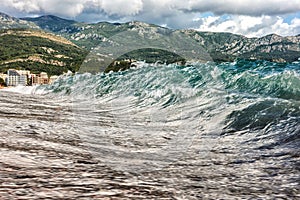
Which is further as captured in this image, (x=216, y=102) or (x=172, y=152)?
(x=216, y=102)

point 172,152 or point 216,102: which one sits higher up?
point 216,102

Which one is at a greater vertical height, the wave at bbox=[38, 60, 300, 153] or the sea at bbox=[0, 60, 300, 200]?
the wave at bbox=[38, 60, 300, 153]

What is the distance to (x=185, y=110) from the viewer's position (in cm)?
1352

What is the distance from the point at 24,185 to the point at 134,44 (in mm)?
8849

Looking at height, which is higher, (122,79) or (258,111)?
(122,79)

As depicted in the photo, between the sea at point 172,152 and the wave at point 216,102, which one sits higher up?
the wave at point 216,102

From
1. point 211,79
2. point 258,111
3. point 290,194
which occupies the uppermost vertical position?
point 211,79

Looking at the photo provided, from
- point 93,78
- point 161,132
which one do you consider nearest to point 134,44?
point 161,132

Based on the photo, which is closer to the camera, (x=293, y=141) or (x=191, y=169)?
(x=191, y=169)

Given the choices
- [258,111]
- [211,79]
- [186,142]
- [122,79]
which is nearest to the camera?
[186,142]

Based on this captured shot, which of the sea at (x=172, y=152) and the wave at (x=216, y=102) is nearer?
the sea at (x=172, y=152)

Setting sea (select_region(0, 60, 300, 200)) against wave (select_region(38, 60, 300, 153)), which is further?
wave (select_region(38, 60, 300, 153))

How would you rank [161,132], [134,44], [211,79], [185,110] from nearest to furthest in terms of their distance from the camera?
[161,132] → [134,44] → [185,110] → [211,79]

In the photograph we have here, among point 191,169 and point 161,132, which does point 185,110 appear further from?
point 191,169
